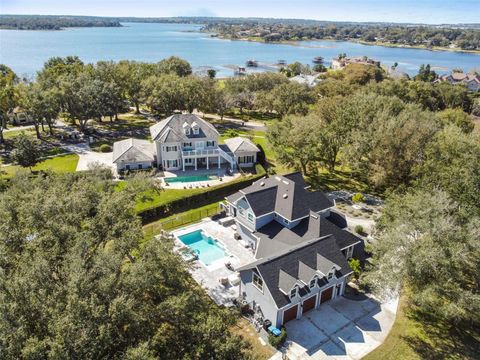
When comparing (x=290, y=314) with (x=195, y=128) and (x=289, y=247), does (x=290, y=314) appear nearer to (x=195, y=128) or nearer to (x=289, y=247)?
(x=289, y=247)

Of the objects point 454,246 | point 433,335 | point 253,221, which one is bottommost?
point 433,335

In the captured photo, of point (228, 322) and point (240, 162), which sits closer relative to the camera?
point (228, 322)

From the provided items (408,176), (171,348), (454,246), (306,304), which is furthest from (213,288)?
(408,176)

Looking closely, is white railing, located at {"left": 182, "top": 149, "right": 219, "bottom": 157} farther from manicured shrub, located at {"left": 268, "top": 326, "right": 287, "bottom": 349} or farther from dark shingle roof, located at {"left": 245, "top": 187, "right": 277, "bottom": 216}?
manicured shrub, located at {"left": 268, "top": 326, "right": 287, "bottom": 349}

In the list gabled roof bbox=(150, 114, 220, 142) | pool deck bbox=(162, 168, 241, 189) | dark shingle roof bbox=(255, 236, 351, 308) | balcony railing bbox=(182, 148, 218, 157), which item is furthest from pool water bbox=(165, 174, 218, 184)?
dark shingle roof bbox=(255, 236, 351, 308)

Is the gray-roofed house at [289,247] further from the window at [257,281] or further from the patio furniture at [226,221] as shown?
the patio furniture at [226,221]

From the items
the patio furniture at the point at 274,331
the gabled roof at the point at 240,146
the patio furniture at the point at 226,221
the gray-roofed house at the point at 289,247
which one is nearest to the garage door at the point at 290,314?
the gray-roofed house at the point at 289,247

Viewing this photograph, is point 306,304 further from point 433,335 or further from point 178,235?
point 178,235
